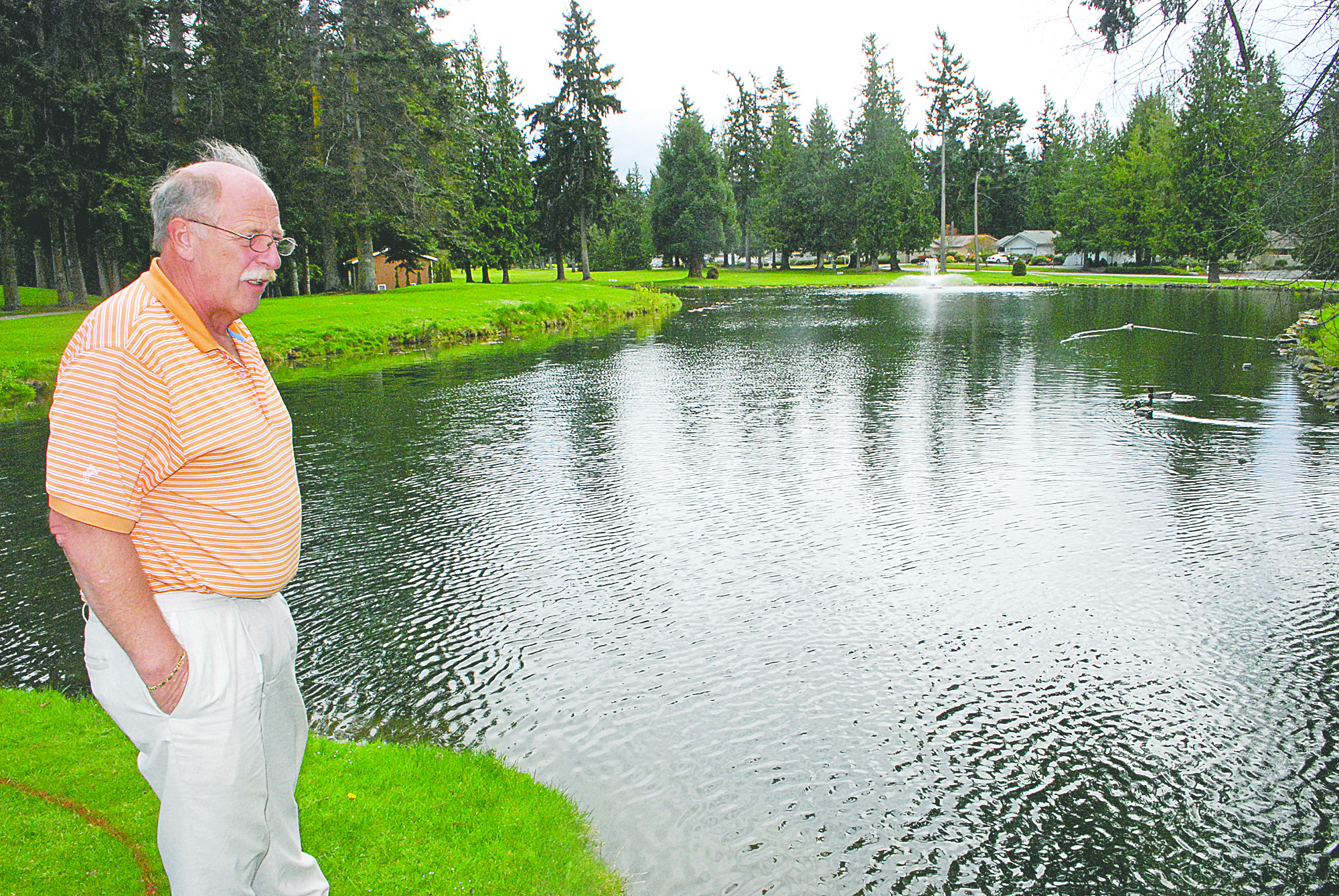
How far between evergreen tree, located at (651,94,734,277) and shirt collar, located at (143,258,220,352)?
81.1 metres

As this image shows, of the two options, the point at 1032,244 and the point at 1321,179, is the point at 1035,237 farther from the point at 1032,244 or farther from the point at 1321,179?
the point at 1321,179

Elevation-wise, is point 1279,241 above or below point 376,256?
below

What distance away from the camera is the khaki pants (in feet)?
9.39

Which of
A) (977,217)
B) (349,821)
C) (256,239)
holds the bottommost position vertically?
(349,821)

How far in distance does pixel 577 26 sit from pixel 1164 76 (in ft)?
221

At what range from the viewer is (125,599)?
2.74 metres

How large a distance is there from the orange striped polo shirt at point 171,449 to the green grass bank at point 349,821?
1917 mm

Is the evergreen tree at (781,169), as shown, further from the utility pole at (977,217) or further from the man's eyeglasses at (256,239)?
the man's eyeglasses at (256,239)

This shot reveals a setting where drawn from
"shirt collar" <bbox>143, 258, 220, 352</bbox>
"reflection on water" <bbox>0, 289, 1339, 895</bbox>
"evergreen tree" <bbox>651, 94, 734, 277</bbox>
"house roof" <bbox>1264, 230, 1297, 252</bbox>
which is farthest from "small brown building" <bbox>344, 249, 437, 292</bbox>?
"shirt collar" <bbox>143, 258, 220, 352</bbox>

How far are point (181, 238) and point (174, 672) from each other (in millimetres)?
1371

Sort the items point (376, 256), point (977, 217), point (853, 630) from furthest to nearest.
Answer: point (977, 217) → point (376, 256) → point (853, 630)

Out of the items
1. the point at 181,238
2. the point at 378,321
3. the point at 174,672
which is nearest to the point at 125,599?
the point at 174,672

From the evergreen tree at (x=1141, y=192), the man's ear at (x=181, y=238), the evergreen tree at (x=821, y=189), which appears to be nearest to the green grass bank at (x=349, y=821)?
the man's ear at (x=181, y=238)

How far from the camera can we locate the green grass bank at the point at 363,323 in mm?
22391
